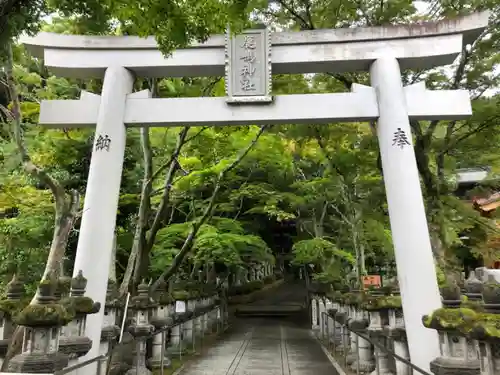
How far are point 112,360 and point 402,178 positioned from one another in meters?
6.24

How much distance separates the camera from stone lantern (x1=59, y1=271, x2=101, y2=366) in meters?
6.19

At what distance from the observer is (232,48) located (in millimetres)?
8078

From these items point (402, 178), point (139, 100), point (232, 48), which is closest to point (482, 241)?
point (402, 178)

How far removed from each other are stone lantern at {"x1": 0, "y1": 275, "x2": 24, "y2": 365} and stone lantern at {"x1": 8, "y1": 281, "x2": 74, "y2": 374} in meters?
1.26

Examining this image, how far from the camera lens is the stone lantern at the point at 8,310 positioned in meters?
6.29

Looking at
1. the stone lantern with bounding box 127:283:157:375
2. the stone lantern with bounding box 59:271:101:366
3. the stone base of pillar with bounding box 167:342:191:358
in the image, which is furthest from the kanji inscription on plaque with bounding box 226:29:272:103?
the stone base of pillar with bounding box 167:342:191:358

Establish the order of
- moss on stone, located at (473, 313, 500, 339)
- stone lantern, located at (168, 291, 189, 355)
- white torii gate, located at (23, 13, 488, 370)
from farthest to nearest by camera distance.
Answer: stone lantern, located at (168, 291, 189, 355) < white torii gate, located at (23, 13, 488, 370) < moss on stone, located at (473, 313, 500, 339)

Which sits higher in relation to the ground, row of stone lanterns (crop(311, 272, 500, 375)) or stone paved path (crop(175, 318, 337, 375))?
row of stone lanterns (crop(311, 272, 500, 375))

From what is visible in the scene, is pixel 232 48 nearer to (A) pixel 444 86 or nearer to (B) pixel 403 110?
(B) pixel 403 110

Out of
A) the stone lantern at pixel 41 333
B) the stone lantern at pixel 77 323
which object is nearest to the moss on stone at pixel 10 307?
the stone lantern at pixel 77 323

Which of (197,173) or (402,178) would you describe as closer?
(402,178)

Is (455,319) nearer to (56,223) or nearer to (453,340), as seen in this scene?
(453,340)

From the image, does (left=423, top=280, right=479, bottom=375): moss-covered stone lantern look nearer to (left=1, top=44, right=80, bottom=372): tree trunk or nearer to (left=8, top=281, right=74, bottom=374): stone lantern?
(left=8, top=281, right=74, bottom=374): stone lantern

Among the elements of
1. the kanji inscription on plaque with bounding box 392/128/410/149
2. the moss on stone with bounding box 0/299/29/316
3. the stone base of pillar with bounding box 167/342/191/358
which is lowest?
the stone base of pillar with bounding box 167/342/191/358
